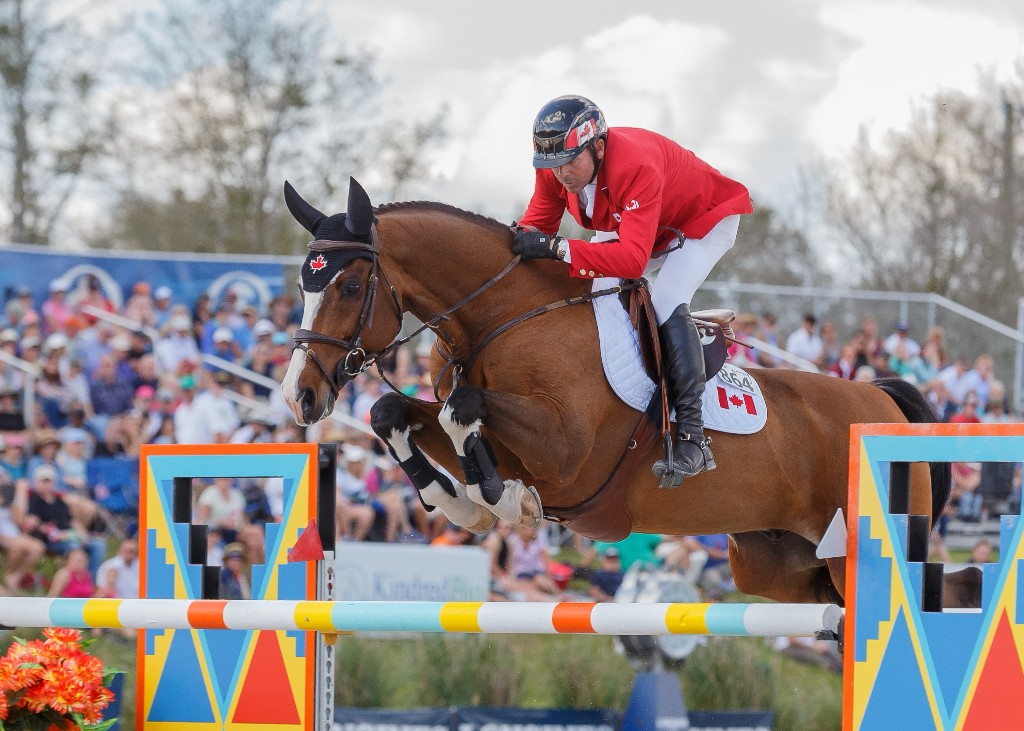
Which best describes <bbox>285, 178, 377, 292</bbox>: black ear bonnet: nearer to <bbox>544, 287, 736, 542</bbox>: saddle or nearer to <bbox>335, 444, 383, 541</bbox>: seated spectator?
<bbox>544, 287, 736, 542</bbox>: saddle

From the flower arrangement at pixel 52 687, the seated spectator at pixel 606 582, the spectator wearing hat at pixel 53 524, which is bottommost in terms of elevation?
the seated spectator at pixel 606 582

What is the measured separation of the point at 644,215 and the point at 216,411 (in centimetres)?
706

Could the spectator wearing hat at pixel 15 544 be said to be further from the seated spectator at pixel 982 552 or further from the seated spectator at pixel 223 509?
the seated spectator at pixel 982 552

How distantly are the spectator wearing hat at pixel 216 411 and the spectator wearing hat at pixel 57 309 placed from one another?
1893 mm

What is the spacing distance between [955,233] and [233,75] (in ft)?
38.9

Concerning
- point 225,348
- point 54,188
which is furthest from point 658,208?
point 54,188

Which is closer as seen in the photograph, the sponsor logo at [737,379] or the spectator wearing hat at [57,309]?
the sponsor logo at [737,379]

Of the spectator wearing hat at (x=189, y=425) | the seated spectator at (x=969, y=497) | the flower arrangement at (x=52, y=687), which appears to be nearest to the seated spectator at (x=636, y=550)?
the seated spectator at (x=969, y=497)

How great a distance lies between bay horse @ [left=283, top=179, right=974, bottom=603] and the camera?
4172 mm

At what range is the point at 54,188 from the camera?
1989cm

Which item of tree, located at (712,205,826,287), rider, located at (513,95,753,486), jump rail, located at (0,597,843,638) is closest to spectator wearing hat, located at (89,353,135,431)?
jump rail, located at (0,597,843,638)

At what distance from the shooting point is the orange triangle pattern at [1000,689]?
3.33 m

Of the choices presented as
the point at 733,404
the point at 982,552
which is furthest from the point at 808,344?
the point at 733,404

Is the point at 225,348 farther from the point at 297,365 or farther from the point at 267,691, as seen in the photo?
the point at 297,365
